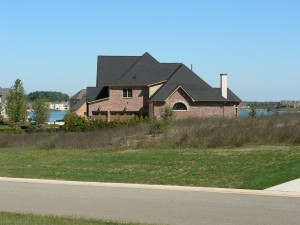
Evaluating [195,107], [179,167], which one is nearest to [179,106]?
[195,107]

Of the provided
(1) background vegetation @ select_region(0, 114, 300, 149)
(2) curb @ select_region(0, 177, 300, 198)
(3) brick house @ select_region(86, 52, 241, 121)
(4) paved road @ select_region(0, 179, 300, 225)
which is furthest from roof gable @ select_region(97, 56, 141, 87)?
(4) paved road @ select_region(0, 179, 300, 225)

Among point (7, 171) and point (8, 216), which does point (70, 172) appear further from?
point (8, 216)

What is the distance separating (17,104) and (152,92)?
18620 millimetres

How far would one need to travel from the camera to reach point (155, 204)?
31.5 feet

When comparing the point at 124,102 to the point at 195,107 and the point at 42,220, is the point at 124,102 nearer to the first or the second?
the point at 195,107

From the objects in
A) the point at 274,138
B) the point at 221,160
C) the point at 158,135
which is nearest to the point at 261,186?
the point at 221,160

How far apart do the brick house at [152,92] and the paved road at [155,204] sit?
3346 cm

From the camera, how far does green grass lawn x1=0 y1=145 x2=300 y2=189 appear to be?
41.8 feet

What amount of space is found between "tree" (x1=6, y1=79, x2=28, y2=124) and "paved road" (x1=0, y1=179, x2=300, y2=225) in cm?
4681

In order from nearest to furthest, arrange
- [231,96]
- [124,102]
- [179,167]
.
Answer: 1. [179,167]
2. [124,102]
3. [231,96]

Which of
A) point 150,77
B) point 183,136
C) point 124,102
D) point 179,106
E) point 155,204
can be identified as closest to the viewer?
point 155,204

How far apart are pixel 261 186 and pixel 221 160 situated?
5029 mm

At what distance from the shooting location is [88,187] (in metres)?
12.0

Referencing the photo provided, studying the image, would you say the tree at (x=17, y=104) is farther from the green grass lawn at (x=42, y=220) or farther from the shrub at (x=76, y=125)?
the green grass lawn at (x=42, y=220)
